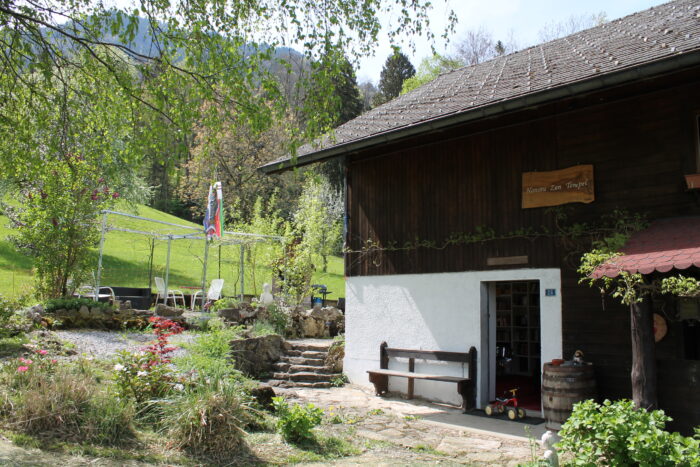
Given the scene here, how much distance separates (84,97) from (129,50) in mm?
1538

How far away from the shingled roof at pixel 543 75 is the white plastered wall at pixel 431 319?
2417 millimetres

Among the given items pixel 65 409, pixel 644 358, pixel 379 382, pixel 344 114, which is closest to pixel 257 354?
pixel 379 382

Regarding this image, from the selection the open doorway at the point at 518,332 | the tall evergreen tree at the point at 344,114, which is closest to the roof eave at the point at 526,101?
the open doorway at the point at 518,332

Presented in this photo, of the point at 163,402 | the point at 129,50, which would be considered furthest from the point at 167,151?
the point at 163,402

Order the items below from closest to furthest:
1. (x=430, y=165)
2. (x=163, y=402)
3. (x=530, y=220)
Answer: (x=163, y=402) → (x=530, y=220) → (x=430, y=165)

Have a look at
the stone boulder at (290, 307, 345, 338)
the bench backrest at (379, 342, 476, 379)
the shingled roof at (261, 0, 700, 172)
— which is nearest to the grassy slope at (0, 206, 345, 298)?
the stone boulder at (290, 307, 345, 338)

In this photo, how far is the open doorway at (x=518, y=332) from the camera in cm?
1110

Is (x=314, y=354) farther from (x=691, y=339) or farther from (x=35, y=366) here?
(x=691, y=339)

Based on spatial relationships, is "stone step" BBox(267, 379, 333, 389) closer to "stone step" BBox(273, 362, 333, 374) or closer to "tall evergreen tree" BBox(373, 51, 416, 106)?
"stone step" BBox(273, 362, 333, 374)

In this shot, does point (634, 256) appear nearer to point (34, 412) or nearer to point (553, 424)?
point (553, 424)

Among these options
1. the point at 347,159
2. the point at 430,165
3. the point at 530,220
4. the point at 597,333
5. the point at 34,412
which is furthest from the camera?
the point at 347,159

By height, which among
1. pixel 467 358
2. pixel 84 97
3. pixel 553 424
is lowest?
pixel 553 424

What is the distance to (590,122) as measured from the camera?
305 inches

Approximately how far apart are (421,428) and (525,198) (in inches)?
137
